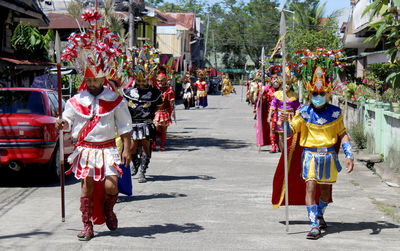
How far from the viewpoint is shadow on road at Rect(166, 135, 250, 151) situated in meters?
17.5

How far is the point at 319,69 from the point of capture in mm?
7711

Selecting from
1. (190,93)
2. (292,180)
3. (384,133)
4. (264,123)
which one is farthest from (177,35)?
(292,180)

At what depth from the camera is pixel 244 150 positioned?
660 inches

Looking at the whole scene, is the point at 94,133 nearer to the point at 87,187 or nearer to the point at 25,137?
the point at 87,187

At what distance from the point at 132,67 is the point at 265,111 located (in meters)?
5.90

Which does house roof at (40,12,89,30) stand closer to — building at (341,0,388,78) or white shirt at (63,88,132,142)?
building at (341,0,388,78)

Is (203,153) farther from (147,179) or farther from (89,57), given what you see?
(89,57)

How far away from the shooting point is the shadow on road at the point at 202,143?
57.3 ft

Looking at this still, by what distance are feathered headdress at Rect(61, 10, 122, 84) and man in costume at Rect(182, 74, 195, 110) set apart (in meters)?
29.7

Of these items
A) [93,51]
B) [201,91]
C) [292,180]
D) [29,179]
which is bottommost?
[29,179]

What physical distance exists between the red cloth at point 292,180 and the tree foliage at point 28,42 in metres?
16.5

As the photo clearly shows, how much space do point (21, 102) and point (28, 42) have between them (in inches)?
500

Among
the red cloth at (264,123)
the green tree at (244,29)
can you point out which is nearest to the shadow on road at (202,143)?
the red cloth at (264,123)

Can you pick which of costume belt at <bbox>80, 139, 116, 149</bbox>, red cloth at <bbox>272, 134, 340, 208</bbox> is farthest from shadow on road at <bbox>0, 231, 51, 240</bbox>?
red cloth at <bbox>272, 134, 340, 208</bbox>
